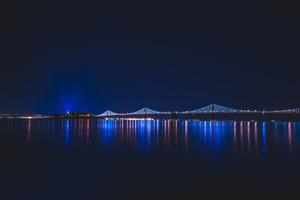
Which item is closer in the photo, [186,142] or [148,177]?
[148,177]

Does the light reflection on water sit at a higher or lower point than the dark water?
higher

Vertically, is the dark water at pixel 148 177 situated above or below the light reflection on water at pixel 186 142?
below

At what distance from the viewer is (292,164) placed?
9.06 metres

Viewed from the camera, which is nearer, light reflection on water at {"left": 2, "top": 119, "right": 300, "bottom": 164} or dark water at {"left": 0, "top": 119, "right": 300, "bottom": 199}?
dark water at {"left": 0, "top": 119, "right": 300, "bottom": 199}

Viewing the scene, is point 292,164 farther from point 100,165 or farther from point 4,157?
point 4,157

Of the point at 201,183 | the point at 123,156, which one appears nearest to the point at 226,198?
the point at 201,183

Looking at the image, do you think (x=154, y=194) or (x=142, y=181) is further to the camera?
(x=142, y=181)

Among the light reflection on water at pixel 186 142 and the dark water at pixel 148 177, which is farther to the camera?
the light reflection on water at pixel 186 142

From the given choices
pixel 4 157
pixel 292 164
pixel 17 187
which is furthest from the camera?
pixel 4 157

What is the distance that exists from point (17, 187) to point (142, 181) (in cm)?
316

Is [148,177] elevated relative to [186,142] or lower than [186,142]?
lower

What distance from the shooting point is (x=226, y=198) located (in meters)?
5.41

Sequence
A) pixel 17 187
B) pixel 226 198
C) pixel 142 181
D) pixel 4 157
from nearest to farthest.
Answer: pixel 226 198 → pixel 17 187 → pixel 142 181 → pixel 4 157

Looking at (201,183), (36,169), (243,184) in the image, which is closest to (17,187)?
(36,169)
